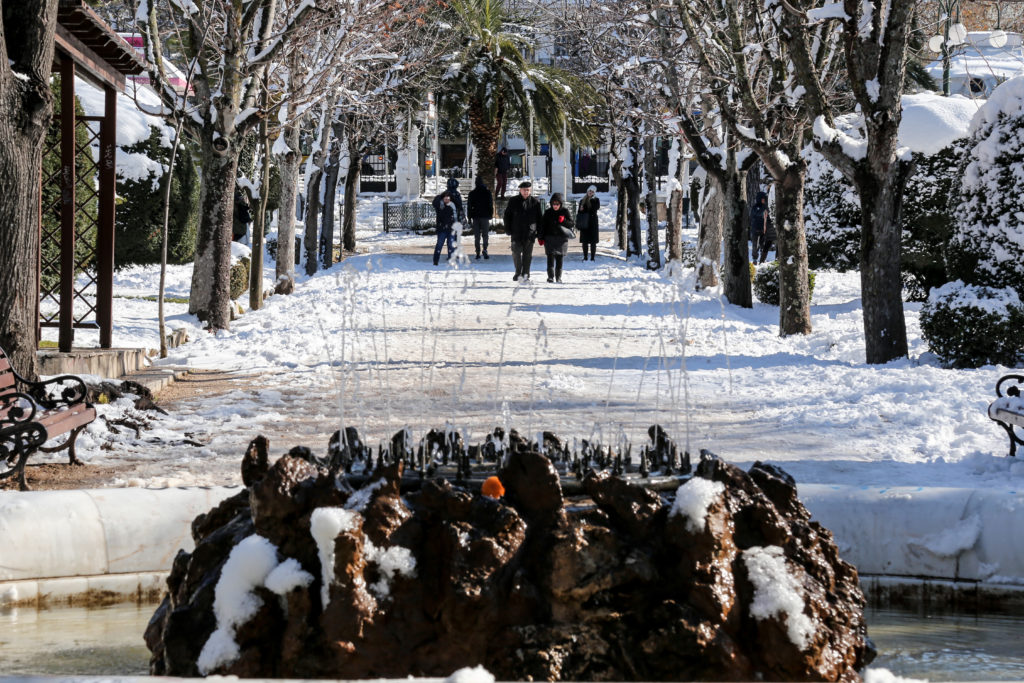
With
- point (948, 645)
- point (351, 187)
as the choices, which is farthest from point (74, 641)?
point (351, 187)

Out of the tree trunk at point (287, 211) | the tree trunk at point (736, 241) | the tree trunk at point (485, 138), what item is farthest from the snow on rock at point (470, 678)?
the tree trunk at point (485, 138)

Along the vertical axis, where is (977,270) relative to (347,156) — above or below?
below

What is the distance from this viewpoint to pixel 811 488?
186 inches

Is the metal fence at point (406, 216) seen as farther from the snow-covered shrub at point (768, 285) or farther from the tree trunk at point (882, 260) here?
the tree trunk at point (882, 260)

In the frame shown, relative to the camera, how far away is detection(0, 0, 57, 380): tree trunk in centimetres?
755

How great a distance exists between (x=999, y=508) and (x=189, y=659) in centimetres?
310

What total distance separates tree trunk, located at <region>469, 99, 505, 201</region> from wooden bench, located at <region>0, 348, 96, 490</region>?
90.8 ft

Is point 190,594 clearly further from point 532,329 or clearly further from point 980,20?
point 980,20

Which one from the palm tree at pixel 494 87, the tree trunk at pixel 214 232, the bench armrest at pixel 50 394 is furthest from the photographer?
the palm tree at pixel 494 87

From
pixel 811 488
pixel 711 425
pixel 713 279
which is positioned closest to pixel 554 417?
pixel 711 425

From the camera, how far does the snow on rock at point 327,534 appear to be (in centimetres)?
311

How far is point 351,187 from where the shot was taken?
30.9 metres

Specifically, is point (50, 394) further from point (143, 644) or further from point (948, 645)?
point (948, 645)

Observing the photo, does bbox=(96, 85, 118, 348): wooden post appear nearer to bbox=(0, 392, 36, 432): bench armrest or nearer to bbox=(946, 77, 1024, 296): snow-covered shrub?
bbox=(0, 392, 36, 432): bench armrest
